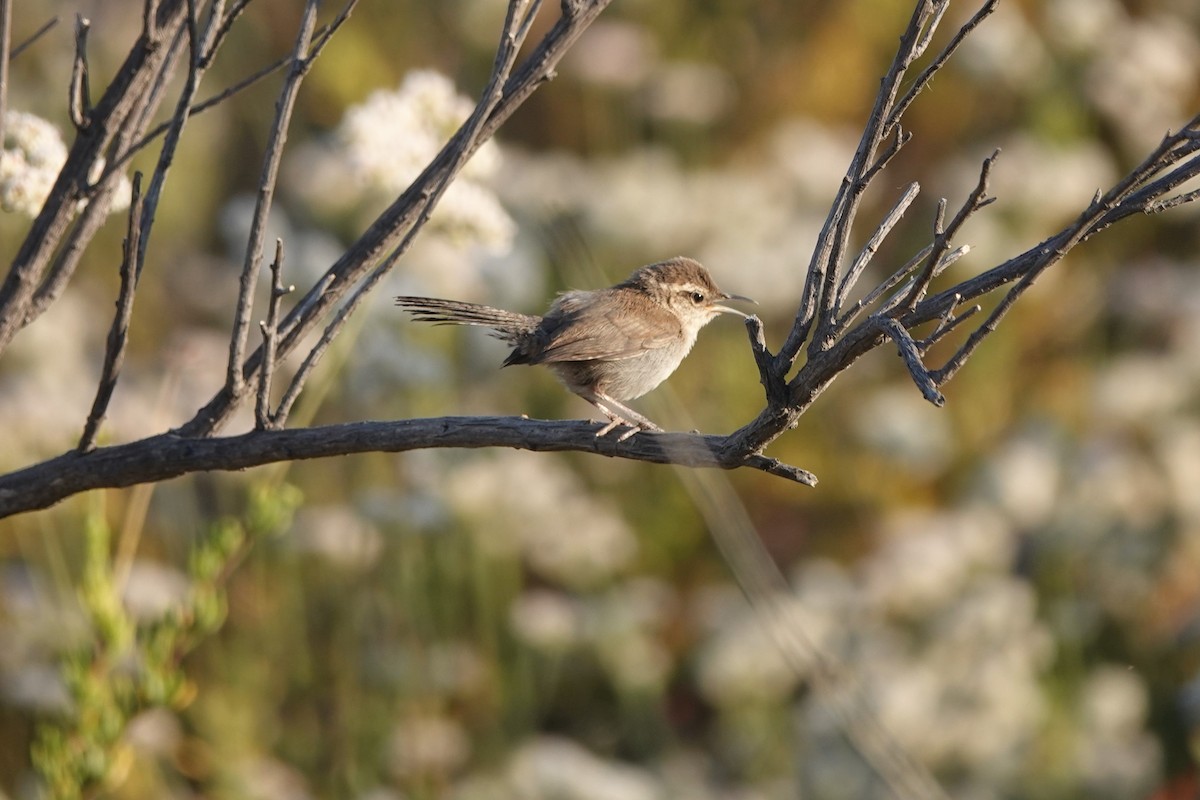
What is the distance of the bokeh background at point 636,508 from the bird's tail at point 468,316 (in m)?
0.17

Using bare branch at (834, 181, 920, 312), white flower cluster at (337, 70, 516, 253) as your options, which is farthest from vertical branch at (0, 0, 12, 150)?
white flower cluster at (337, 70, 516, 253)

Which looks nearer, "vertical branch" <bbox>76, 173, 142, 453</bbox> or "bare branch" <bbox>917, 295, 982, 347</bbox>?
"bare branch" <bbox>917, 295, 982, 347</bbox>

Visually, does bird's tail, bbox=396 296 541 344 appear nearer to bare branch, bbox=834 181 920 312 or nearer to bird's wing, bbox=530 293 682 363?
bird's wing, bbox=530 293 682 363

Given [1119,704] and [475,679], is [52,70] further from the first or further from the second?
[1119,704]

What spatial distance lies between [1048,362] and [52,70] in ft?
15.5

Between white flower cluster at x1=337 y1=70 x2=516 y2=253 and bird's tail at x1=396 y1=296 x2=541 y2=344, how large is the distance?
182mm

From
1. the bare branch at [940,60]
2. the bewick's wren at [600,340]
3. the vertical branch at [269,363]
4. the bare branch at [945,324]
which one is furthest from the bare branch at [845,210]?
the bewick's wren at [600,340]

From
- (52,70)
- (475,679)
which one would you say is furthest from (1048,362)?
(52,70)

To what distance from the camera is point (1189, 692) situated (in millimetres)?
3945

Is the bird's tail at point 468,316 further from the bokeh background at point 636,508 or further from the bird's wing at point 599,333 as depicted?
the bokeh background at point 636,508

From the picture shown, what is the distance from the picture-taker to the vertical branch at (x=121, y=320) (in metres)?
1.77

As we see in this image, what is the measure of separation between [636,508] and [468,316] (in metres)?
2.63

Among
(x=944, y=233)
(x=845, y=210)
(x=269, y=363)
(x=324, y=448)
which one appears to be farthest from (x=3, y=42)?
(x=944, y=233)

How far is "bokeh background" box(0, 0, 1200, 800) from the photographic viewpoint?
406 cm
